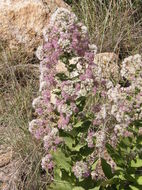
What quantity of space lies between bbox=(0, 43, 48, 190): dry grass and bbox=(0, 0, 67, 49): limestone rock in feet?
0.51

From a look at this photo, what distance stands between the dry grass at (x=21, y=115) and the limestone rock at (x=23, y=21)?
0.16m

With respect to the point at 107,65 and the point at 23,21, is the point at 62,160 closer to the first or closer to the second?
the point at 107,65

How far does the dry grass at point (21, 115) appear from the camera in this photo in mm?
4137

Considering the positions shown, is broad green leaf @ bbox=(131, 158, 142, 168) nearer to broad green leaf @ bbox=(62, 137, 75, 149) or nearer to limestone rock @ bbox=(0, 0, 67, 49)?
broad green leaf @ bbox=(62, 137, 75, 149)

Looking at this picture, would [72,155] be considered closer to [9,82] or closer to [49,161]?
[49,161]

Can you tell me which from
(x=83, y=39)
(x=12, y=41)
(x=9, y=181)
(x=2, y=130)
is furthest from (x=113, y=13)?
(x=83, y=39)

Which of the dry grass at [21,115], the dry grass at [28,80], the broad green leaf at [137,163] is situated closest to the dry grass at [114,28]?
the dry grass at [28,80]

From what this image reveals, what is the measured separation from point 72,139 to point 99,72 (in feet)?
1.64

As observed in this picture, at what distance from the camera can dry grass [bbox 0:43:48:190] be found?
13.6 feet

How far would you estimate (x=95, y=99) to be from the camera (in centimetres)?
461

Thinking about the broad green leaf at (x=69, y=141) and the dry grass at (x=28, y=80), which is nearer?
the broad green leaf at (x=69, y=141)

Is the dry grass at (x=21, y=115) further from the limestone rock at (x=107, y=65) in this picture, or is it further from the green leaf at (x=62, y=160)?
the green leaf at (x=62, y=160)

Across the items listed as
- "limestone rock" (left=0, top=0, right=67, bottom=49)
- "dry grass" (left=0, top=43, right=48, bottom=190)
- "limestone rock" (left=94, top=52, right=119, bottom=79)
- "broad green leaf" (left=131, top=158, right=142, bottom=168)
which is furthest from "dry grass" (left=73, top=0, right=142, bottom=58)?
"broad green leaf" (left=131, top=158, right=142, bottom=168)

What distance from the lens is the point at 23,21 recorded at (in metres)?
5.80
